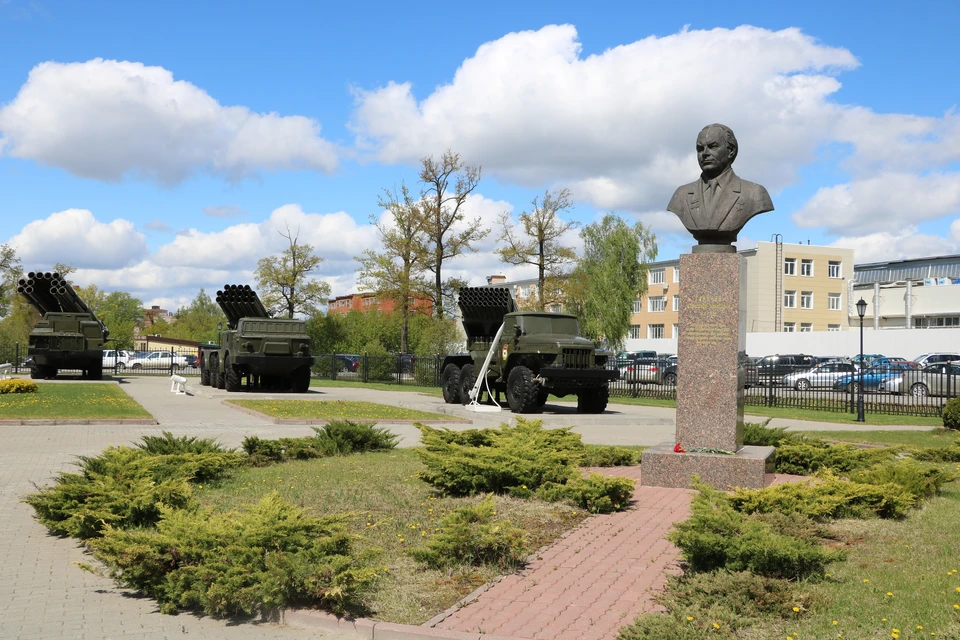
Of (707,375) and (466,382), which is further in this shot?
(466,382)

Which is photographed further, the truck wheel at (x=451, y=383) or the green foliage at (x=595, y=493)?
the truck wheel at (x=451, y=383)

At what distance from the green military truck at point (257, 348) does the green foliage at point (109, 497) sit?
19.0 meters

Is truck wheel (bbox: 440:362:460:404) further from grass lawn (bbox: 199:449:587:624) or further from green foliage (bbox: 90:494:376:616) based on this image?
green foliage (bbox: 90:494:376:616)

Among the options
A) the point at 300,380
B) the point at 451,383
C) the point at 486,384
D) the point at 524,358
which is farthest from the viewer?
the point at 300,380

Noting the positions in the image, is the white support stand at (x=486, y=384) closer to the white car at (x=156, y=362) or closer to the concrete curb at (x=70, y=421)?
the concrete curb at (x=70, y=421)

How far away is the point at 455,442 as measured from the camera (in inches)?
386

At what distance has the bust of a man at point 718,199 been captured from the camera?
959 centimetres

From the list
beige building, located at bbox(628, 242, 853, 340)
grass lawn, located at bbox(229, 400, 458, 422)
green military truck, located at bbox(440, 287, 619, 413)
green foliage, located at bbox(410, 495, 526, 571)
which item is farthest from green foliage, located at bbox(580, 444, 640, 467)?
beige building, located at bbox(628, 242, 853, 340)

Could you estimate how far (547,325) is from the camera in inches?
779

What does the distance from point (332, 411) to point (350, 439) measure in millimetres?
8027

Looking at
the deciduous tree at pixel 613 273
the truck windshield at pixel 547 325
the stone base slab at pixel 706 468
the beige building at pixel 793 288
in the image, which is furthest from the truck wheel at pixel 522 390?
the beige building at pixel 793 288

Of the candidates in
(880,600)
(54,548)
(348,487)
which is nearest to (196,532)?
(54,548)

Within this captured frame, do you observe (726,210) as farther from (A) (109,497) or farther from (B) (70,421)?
(B) (70,421)

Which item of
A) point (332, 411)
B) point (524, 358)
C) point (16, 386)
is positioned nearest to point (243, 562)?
point (524, 358)
